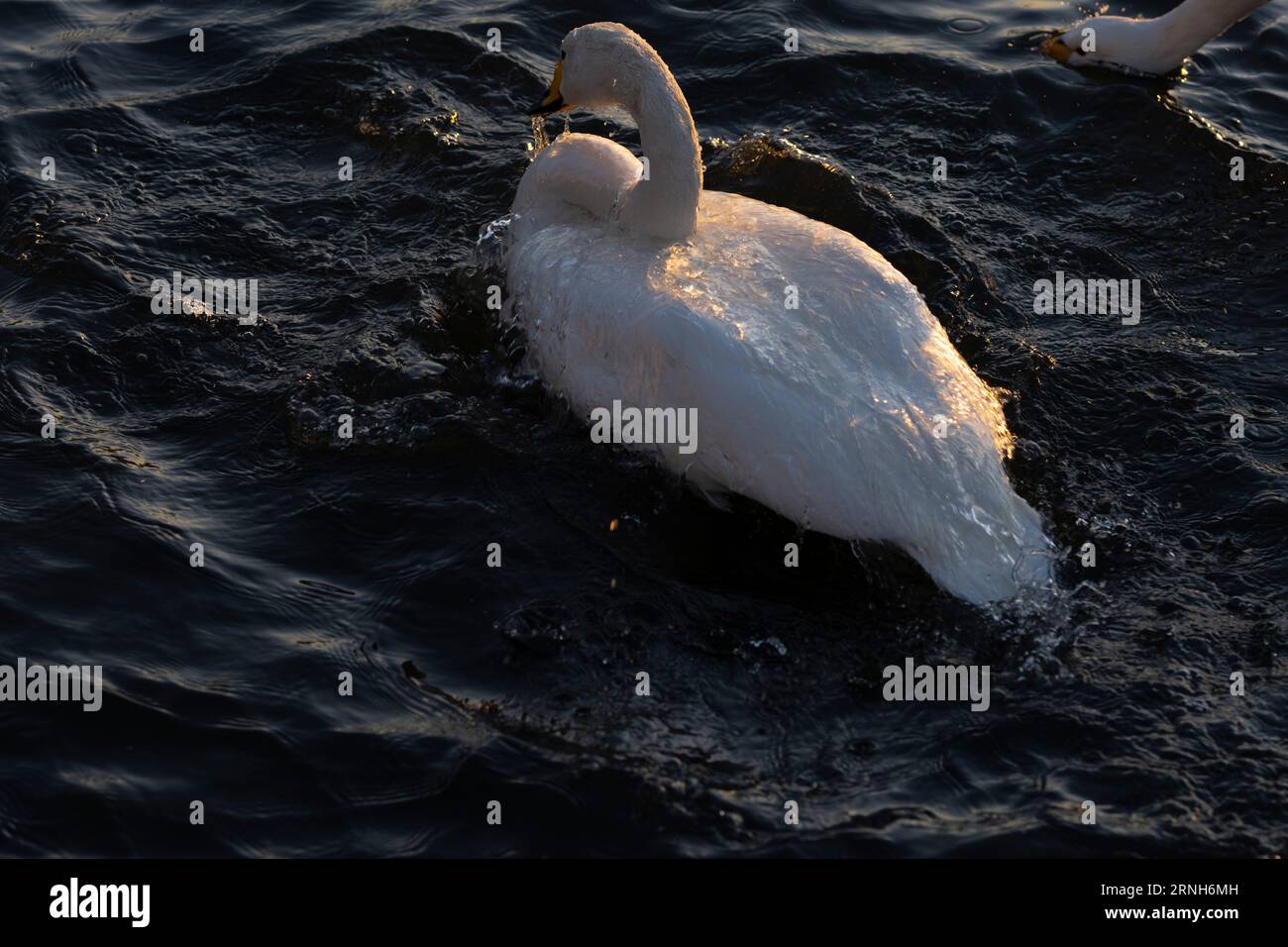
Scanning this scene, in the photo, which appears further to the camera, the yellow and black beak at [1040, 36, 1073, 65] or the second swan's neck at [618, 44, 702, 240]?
the yellow and black beak at [1040, 36, 1073, 65]

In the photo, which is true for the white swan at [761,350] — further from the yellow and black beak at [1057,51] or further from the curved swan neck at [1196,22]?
the curved swan neck at [1196,22]

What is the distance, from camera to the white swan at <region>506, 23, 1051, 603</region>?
6719 millimetres

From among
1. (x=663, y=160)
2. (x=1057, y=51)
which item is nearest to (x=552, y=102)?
(x=663, y=160)

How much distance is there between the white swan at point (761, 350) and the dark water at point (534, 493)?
29cm

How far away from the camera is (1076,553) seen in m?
7.20

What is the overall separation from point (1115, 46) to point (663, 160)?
226 inches

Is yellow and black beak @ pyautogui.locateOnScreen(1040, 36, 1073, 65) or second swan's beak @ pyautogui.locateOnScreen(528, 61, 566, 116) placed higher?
yellow and black beak @ pyautogui.locateOnScreen(1040, 36, 1073, 65)

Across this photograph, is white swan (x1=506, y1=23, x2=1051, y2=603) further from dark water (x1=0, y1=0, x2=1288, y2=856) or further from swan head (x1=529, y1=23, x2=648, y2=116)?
dark water (x1=0, y1=0, x2=1288, y2=856)

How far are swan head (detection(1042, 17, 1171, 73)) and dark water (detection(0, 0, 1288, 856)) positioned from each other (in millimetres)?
164

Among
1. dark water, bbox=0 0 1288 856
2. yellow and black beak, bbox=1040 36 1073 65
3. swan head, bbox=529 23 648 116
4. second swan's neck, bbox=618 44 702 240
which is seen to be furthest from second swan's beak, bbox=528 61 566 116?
yellow and black beak, bbox=1040 36 1073 65

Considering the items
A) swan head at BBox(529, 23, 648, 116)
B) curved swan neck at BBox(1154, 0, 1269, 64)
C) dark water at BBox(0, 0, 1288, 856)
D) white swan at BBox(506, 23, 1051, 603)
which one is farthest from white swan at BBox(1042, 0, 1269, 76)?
swan head at BBox(529, 23, 648, 116)

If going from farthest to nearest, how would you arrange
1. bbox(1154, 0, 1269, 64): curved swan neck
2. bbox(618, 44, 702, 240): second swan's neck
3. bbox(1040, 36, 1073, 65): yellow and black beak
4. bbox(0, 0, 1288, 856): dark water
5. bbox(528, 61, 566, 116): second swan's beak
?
bbox(1040, 36, 1073, 65): yellow and black beak, bbox(1154, 0, 1269, 64): curved swan neck, bbox(528, 61, 566, 116): second swan's beak, bbox(618, 44, 702, 240): second swan's neck, bbox(0, 0, 1288, 856): dark water

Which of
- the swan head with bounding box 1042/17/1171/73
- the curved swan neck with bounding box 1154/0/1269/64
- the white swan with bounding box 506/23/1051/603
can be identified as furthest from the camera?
the swan head with bounding box 1042/17/1171/73

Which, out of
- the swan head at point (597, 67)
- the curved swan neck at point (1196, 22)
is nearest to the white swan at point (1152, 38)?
the curved swan neck at point (1196, 22)
